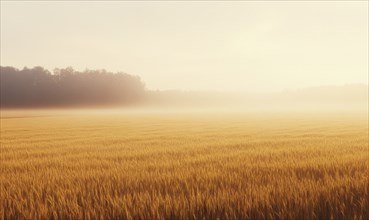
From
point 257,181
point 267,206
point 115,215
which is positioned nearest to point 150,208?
point 115,215

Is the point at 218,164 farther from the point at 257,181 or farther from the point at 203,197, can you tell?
the point at 203,197

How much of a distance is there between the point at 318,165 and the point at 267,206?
378cm

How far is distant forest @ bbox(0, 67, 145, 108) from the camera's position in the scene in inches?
6043

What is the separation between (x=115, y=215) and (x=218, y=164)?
4.36m

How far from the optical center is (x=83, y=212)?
396cm

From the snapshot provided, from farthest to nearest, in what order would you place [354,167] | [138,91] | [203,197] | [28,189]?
[138,91]
[354,167]
[28,189]
[203,197]

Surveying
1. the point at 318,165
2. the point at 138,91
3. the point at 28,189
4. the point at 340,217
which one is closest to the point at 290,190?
the point at 340,217

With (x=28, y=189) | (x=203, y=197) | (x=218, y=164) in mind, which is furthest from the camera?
(x=218, y=164)

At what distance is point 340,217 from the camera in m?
3.65

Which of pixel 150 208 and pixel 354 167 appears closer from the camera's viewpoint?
pixel 150 208

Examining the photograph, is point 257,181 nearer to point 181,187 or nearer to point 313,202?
point 181,187

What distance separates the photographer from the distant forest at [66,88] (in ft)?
504

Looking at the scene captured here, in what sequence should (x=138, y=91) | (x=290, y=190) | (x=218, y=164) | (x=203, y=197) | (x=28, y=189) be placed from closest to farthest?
(x=203, y=197), (x=290, y=190), (x=28, y=189), (x=218, y=164), (x=138, y=91)

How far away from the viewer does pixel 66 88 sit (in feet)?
519
